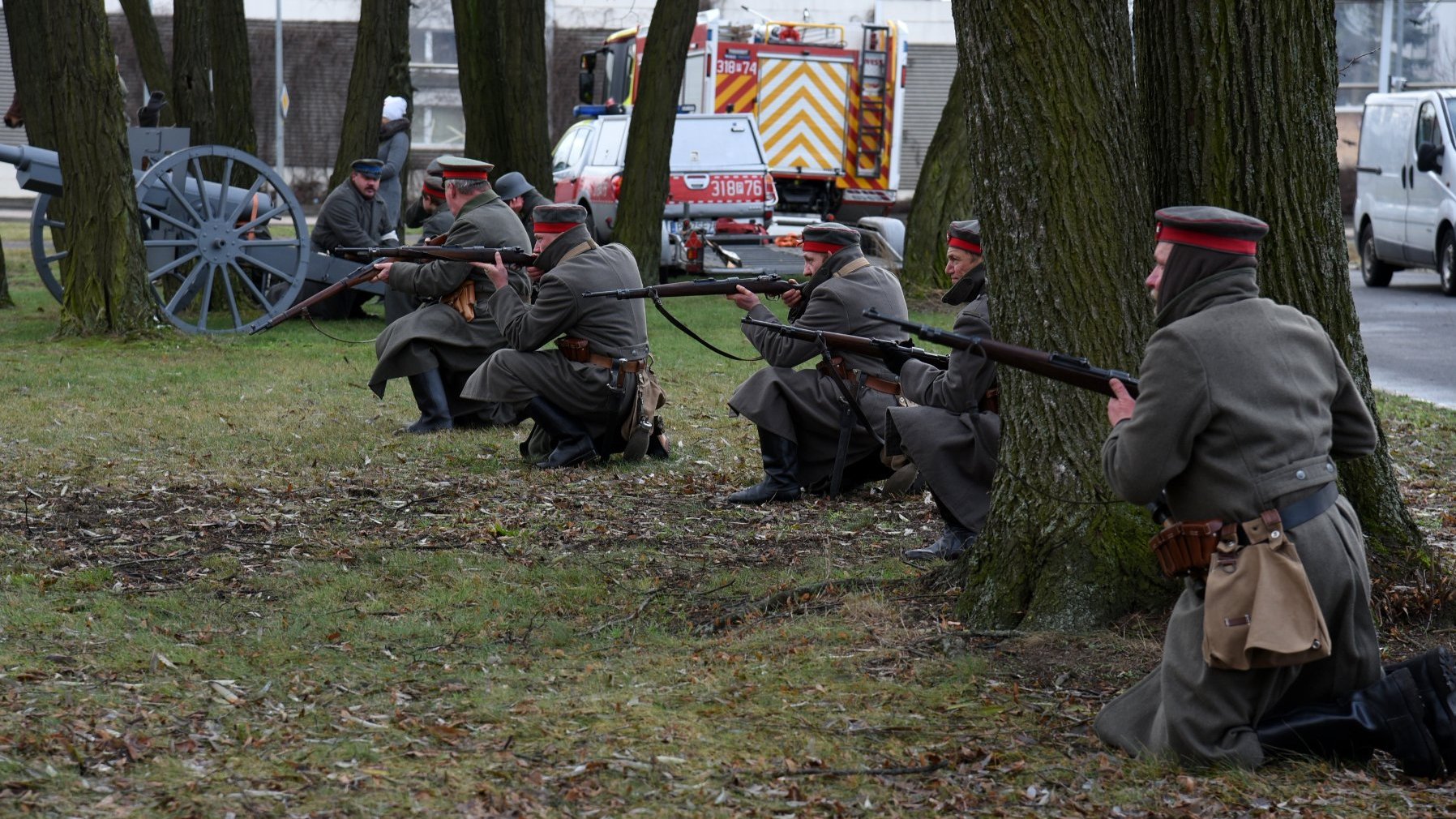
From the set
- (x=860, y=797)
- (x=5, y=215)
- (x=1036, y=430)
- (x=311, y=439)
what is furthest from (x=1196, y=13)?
(x=5, y=215)

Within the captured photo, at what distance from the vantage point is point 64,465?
860 centimetres

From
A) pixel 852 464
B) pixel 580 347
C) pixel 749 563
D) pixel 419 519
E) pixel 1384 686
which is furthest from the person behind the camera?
pixel 580 347

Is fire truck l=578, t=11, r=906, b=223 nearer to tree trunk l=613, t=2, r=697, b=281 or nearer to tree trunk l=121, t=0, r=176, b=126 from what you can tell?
tree trunk l=121, t=0, r=176, b=126

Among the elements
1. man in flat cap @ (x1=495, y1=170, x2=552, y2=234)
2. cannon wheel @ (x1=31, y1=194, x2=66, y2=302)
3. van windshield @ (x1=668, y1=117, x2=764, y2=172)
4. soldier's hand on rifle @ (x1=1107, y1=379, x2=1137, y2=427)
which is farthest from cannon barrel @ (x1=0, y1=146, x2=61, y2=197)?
soldier's hand on rifle @ (x1=1107, y1=379, x2=1137, y2=427)

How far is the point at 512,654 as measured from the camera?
553 cm

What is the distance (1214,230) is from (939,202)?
46.0ft

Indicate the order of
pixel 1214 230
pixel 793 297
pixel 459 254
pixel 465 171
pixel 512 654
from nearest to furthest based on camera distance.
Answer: pixel 1214 230 → pixel 512 654 → pixel 793 297 → pixel 459 254 → pixel 465 171

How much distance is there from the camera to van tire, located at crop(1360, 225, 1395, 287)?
20656 mm

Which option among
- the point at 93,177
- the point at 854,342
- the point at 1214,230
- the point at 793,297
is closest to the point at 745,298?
the point at 793,297

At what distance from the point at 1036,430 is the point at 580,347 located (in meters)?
4.12

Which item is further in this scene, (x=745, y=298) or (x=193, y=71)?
(x=193, y=71)

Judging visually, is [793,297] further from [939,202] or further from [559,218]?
[939,202]

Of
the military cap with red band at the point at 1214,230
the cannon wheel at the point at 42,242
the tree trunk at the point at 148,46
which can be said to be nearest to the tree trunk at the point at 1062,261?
the military cap with red band at the point at 1214,230

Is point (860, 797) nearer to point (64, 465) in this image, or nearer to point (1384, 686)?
point (1384, 686)
